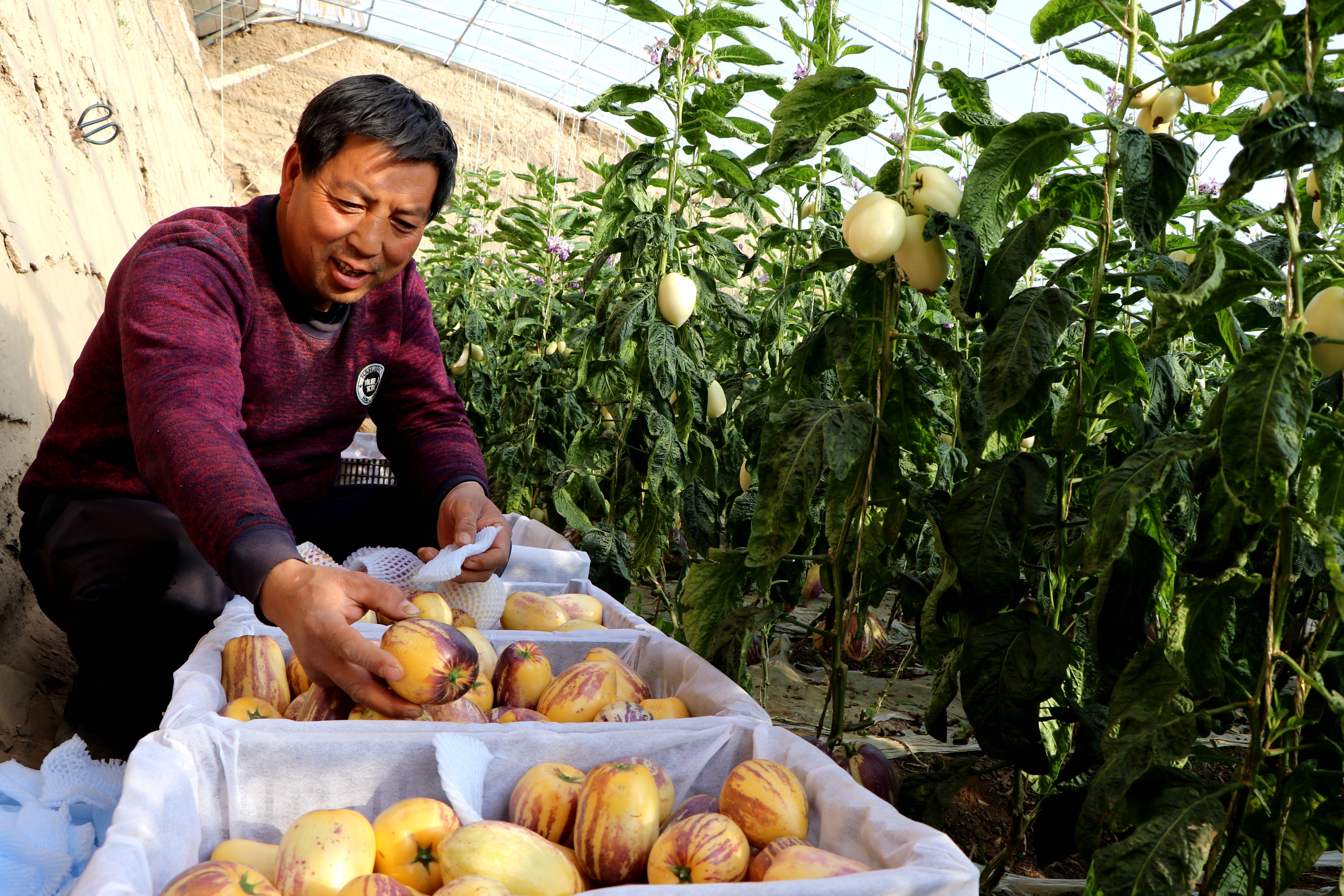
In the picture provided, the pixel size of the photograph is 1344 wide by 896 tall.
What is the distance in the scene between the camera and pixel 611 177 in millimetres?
2338

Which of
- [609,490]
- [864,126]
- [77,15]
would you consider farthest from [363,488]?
[77,15]

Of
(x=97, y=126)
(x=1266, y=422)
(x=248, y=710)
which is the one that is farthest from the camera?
(x=97, y=126)

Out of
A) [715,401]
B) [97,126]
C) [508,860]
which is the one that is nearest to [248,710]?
[508,860]

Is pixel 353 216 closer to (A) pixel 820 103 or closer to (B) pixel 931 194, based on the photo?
(A) pixel 820 103

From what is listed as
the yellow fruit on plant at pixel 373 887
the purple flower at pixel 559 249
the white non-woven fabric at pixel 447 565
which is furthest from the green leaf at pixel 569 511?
the purple flower at pixel 559 249

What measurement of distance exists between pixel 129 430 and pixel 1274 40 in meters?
1.76

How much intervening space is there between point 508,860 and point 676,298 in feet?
4.91

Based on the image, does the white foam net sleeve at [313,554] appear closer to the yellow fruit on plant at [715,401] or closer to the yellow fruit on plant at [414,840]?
the yellow fruit on plant at [414,840]

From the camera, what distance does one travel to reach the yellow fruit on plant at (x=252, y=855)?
0.94 metres

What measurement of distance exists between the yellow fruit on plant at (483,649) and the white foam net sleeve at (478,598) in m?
0.06

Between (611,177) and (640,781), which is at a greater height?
(611,177)

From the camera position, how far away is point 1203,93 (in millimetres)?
1600

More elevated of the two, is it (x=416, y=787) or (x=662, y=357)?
(x=662, y=357)

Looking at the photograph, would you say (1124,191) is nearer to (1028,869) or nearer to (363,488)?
(1028,869)
